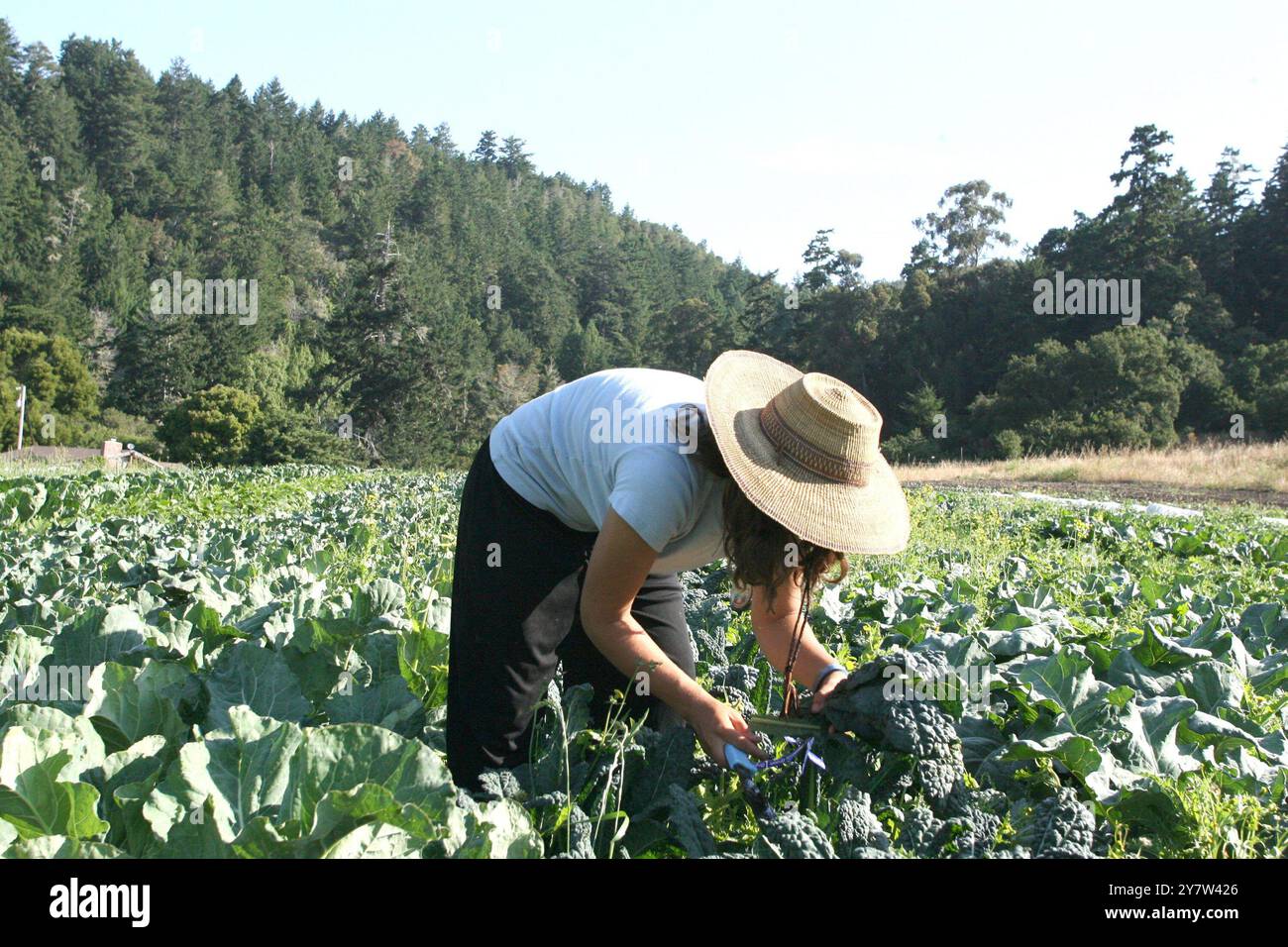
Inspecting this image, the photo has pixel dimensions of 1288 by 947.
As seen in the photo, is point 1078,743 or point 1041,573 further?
point 1041,573

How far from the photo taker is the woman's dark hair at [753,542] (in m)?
2.04

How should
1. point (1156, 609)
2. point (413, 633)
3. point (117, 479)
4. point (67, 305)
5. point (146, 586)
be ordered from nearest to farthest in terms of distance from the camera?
point (413, 633)
point (146, 586)
point (1156, 609)
point (117, 479)
point (67, 305)

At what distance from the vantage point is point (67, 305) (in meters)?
57.8

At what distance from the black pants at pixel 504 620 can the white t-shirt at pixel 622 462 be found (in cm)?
7

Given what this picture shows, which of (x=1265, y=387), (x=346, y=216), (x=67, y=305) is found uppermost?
(x=346, y=216)

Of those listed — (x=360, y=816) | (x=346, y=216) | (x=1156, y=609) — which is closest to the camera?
(x=360, y=816)

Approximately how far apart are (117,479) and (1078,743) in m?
13.4

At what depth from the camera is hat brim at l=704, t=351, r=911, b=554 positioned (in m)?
Result: 1.94
